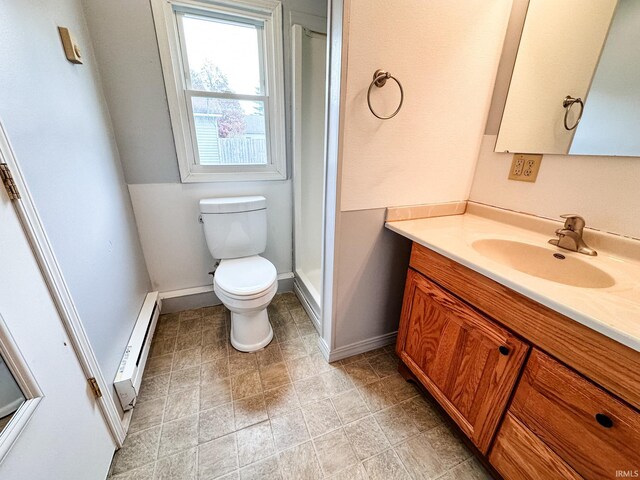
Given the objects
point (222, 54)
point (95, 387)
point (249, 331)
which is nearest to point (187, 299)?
point (249, 331)

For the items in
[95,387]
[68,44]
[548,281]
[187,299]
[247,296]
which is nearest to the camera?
[548,281]

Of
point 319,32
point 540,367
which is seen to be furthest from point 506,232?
point 319,32

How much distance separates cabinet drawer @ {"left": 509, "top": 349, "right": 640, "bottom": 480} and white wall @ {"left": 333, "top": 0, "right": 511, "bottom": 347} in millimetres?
720

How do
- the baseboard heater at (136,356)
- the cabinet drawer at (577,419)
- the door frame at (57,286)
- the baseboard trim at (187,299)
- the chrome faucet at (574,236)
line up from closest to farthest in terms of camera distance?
the cabinet drawer at (577,419) → the door frame at (57,286) → the chrome faucet at (574,236) → the baseboard heater at (136,356) → the baseboard trim at (187,299)

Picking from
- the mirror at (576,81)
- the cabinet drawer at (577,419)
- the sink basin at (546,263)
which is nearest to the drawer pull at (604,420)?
the cabinet drawer at (577,419)

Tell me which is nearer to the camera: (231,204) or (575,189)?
(575,189)

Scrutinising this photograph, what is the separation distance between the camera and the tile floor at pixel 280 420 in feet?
3.26

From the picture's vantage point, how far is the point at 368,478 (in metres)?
0.97

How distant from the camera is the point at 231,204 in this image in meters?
1.63

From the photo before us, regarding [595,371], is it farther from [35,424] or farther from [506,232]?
[35,424]

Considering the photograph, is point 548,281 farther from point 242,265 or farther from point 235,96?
point 235,96

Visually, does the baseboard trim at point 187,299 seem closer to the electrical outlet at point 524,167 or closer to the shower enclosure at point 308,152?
the shower enclosure at point 308,152

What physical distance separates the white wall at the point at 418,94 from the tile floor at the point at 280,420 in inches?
36.8

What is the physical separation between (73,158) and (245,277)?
0.90 m
